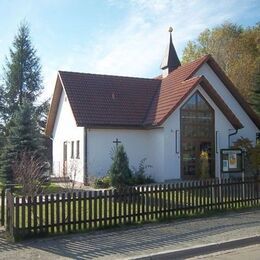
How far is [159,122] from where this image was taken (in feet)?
79.8

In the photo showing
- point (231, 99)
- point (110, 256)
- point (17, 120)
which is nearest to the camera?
point (110, 256)

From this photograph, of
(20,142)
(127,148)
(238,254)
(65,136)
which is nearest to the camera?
(238,254)

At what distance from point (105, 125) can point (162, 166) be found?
3.82 meters

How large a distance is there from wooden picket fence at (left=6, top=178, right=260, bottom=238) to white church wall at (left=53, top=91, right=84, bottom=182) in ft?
40.0

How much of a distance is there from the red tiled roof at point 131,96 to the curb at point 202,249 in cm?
1411

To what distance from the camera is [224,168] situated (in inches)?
687

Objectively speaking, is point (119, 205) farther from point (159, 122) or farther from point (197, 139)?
point (197, 139)

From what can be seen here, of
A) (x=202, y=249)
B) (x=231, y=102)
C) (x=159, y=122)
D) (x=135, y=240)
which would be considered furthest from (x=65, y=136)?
(x=202, y=249)

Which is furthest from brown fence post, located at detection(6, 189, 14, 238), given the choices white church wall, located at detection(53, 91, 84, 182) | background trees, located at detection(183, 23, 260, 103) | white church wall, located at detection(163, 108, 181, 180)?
background trees, located at detection(183, 23, 260, 103)

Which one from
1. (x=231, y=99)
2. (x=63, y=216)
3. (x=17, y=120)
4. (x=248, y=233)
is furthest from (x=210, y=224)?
(x=231, y=99)

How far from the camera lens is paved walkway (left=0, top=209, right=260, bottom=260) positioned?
9.27 metres

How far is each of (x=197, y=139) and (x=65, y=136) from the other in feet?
28.4

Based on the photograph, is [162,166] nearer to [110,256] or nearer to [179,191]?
[179,191]

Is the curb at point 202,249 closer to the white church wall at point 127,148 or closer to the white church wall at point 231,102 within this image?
the white church wall at point 127,148
